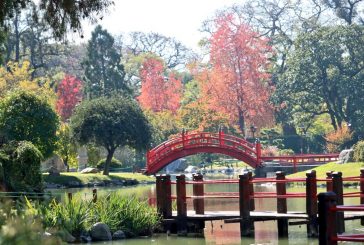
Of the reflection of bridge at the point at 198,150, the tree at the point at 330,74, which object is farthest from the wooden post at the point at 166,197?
the tree at the point at 330,74

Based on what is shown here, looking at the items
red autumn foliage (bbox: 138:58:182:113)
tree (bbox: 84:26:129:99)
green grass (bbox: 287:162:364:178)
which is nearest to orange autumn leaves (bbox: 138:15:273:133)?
red autumn foliage (bbox: 138:58:182:113)

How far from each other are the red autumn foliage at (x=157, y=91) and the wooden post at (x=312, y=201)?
184 feet

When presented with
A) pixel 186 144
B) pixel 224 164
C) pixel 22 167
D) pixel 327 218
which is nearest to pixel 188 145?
pixel 186 144

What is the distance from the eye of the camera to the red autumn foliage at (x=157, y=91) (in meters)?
75.6

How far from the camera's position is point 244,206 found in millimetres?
19734

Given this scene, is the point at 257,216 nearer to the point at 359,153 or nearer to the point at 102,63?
the point at 359,153

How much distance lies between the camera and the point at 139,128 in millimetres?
53156

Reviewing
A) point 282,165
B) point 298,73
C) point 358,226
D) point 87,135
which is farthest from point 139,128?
point 358,226

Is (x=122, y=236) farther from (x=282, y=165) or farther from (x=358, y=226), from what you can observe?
(x=282, y=165)

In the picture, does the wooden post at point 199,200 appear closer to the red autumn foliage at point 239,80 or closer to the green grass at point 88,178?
the green grass at point 88,178

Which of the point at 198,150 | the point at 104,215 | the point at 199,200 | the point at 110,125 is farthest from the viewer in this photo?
the point at 110,125

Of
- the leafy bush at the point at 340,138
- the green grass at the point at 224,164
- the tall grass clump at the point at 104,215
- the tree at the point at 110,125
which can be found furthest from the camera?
the green grass at the point at 224,164

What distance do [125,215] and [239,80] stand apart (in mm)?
47888

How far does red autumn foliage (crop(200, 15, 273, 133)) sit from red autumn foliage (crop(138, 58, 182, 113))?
7.05 metres
